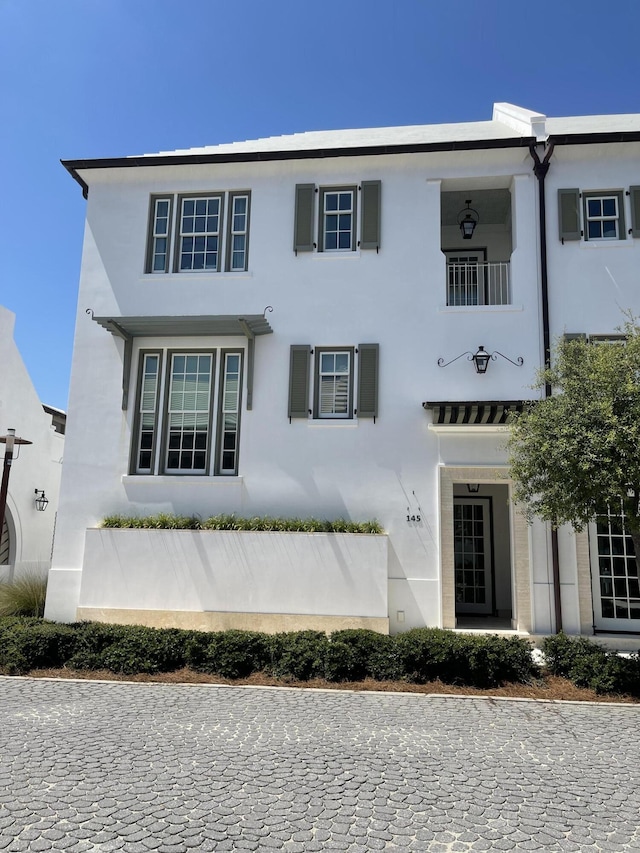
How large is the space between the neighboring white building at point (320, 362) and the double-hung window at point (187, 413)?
0.04 metres

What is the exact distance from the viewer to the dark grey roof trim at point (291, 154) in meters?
13.0

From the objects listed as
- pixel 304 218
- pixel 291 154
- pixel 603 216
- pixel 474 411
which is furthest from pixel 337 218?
pixel 603 216

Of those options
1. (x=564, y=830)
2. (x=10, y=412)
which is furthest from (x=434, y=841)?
(x=10, y=412)

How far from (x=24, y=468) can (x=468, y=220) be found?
13930 millimetres

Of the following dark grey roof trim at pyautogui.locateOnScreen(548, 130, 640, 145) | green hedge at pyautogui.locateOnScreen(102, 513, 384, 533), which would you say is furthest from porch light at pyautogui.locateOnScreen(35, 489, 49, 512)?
dark grey roof trim at pyautogui.locateOnScreen(548, 130, 640, 145)

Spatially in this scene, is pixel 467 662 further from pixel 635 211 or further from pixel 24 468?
pixel 24 468

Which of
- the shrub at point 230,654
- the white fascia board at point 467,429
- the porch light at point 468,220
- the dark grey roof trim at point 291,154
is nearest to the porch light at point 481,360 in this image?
the white fascia board at point 467,429

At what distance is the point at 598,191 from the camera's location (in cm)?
1307

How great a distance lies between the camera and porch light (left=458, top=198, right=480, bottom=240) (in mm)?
14156

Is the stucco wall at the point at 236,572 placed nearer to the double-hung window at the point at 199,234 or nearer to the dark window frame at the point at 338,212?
the double-hung window at the point at 199,234

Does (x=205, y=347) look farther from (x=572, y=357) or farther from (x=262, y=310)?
(x=572, y=357)

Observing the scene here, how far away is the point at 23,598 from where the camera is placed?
13.1 m

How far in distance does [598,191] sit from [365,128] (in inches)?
282

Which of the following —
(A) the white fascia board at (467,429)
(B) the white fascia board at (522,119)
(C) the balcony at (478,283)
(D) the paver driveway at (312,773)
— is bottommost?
(D) the paver driveway at (312,773)
